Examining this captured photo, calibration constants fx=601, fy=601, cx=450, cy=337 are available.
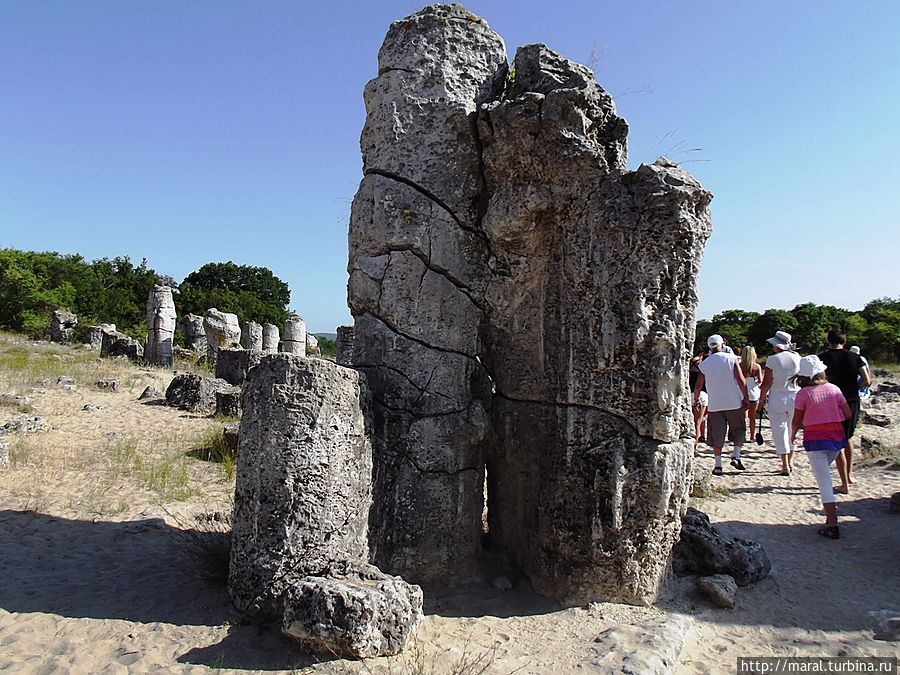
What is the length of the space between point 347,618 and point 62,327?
2283 cm

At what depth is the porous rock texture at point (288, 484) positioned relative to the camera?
10.3ft

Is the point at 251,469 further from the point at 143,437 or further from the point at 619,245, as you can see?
the point at 143,437

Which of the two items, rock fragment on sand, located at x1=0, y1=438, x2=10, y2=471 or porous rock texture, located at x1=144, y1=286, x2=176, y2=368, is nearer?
rock fragment on sand, located at x1=0, y1=438, x2=10, y2=471

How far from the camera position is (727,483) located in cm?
673

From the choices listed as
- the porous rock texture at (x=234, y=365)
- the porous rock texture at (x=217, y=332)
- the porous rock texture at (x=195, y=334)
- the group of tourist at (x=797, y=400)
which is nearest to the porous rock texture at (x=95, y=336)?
the porous rock texture at (x=195, y=334)

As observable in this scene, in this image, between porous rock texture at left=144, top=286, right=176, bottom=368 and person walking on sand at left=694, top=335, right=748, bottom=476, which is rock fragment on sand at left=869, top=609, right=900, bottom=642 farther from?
porous rock texture at left=144, top=286, right=176, bottom=368

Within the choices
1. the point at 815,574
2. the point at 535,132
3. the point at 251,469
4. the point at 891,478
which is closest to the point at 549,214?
the point at 535,132

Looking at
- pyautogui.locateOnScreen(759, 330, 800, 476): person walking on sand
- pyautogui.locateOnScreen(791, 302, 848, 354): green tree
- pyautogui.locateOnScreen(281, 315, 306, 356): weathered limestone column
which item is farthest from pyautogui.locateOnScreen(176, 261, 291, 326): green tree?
pyautogui.locateOnScreen(759, 330, 800, 476): person walking on sand

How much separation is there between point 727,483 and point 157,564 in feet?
18.8

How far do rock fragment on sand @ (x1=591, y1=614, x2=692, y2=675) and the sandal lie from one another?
2421 mm

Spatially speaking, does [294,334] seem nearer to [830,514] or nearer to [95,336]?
[95,336]

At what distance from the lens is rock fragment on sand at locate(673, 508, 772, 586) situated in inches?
155

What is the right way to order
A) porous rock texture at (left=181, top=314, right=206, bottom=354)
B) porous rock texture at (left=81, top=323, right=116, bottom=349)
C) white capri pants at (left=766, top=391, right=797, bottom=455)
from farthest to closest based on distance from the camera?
porous rock texture at (left=181, top=314, right=206, bottom=354)
porous rock texture at (left=81, top=323, right=116, bottom=349)
white capri pants at (left=766, top=391, right=797, bottom=455)

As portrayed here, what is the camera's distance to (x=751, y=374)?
341 inches
